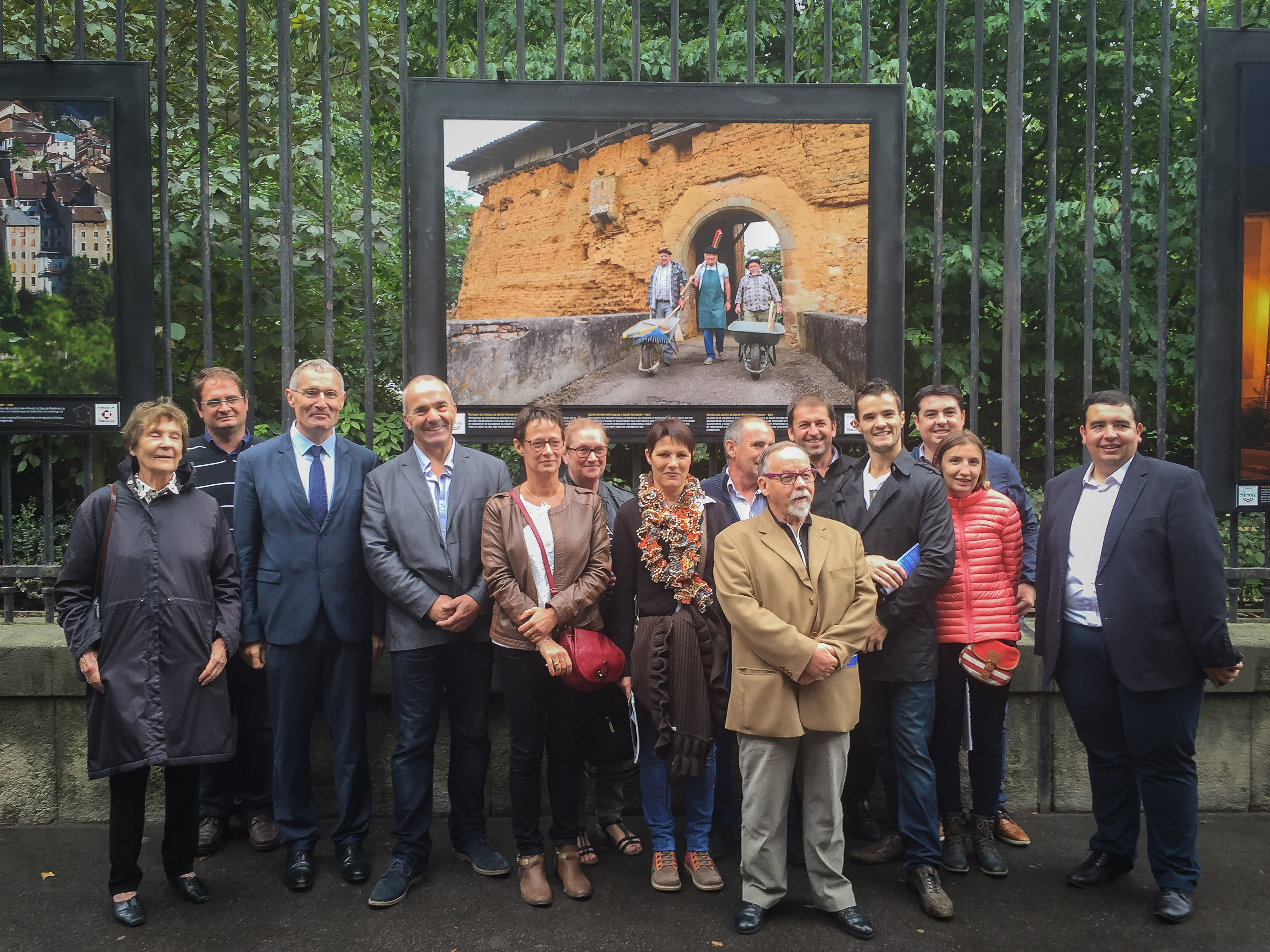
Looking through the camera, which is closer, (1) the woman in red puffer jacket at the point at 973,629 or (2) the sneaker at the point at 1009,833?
(1) the woman in red puffer jacket at the point at 973,629

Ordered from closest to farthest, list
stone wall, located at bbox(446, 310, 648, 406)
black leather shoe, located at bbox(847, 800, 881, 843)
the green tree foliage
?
black leather shoe, located at bbox(847, 800, 881, 843) < stone wall, located at bbox(446, 310, 648, 406) < the green tree foliage

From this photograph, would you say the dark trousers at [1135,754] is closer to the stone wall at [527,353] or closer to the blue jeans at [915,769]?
the blue jeans at [915,769]

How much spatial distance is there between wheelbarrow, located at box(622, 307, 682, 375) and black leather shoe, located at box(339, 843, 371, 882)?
2467 millimetres

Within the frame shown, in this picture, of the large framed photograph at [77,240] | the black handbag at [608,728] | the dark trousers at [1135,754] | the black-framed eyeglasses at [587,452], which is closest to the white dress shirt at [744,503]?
the black-framed eyeglasses at [587,452]

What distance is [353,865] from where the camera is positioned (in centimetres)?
395

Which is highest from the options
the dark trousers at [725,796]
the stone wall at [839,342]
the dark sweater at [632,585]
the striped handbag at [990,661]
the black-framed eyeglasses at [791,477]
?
the stone wall at [839,342]

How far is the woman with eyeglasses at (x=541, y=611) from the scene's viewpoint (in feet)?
12.4

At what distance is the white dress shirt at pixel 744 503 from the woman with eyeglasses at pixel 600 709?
0.44m

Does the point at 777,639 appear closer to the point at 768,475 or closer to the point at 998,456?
the point at 768,475

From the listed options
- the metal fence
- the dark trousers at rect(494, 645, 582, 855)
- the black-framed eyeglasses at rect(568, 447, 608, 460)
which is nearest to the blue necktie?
the metal fence

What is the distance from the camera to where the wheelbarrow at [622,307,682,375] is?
187 inches

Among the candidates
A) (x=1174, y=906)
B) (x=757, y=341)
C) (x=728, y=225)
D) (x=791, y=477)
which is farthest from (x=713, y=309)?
(x=1174, y=906)

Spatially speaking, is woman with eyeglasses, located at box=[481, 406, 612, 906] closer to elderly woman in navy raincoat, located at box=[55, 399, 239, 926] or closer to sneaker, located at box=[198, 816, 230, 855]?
elderly woman in navy raincoat, located at box=[55, 399, 239, 926]

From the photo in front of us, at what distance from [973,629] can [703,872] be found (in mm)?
1438
